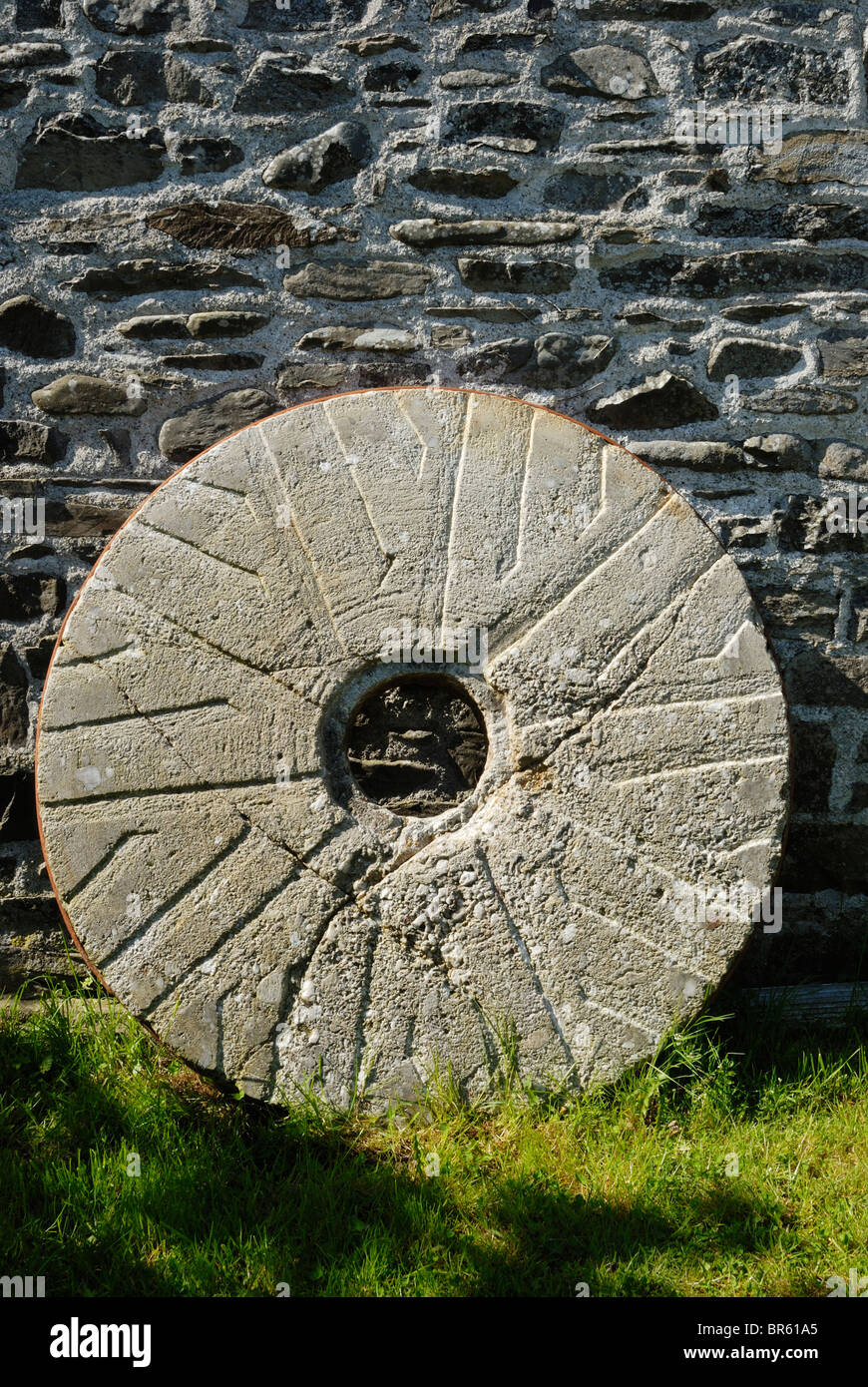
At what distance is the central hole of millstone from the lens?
2242 millimetres

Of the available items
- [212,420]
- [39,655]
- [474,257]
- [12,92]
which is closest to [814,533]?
[474,257]

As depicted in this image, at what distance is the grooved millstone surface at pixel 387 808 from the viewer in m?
2.01

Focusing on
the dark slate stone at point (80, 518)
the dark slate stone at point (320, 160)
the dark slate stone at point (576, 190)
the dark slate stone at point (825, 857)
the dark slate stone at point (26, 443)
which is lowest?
the dark slate stone at point (825, 857)

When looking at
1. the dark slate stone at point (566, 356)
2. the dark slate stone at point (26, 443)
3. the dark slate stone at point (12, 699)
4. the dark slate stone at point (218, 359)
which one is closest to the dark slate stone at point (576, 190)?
the dark slate stone at point (566, 356)

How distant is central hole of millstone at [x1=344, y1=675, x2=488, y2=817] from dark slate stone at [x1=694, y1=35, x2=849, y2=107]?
1.73m

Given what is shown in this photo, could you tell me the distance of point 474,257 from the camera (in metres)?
2.47

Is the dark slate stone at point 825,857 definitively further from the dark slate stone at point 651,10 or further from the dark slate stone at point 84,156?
the dark slate stone at point 84,156

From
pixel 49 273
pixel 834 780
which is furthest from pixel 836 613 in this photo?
pixel 49 273

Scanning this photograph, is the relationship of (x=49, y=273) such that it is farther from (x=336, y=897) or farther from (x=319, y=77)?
(x=336, y=897)

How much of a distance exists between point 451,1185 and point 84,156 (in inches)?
102

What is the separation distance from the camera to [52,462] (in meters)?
2.53

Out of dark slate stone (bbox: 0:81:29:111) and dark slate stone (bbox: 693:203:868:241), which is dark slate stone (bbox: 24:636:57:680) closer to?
dark slate stone (bbox: 0:81:29:111)

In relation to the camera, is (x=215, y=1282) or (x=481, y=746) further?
(x=481, y=746)

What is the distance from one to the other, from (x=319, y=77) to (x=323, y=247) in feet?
1.40
